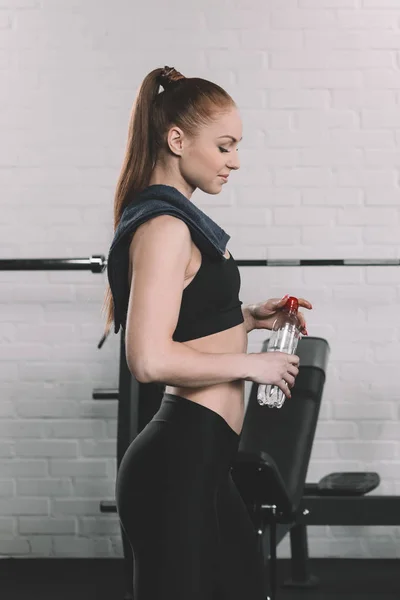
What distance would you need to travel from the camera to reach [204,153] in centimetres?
153

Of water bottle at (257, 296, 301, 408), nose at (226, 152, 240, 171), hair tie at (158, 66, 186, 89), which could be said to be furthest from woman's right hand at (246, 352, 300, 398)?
hair tie at (158, 66, 186, 89)

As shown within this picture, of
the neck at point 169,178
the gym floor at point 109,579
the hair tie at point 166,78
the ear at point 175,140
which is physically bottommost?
the gym floor at point 109,579

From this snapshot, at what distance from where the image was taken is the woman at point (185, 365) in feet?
4.64

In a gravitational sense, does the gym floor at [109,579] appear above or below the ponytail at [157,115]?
below

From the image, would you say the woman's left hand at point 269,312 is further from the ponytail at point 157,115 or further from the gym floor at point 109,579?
the gym floor at point 109,579

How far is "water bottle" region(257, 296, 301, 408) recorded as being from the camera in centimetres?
175

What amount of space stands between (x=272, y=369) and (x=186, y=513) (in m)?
0.28

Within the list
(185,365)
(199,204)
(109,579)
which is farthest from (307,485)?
(185,365)

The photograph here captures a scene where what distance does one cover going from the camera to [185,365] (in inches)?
56.0

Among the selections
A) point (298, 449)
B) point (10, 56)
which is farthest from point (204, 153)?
point (10, 56)

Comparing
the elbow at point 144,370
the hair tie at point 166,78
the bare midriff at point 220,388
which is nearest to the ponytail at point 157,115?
the hair tie at point 166,78

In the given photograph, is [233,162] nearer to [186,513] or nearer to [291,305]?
[291,305]

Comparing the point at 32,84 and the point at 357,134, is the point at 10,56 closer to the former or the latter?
the point at 32,84

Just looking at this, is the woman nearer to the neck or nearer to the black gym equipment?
the neck
